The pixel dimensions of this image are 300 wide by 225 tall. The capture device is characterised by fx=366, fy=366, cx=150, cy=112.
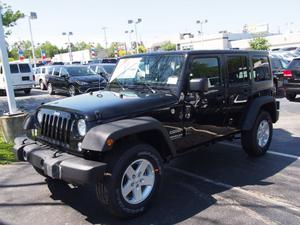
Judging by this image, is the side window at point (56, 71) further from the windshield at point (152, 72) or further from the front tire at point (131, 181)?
the front tire at point (131, 181)

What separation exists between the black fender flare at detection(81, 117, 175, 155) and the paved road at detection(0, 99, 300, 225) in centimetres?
97

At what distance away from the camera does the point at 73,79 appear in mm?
17438

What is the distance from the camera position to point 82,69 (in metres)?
18.3

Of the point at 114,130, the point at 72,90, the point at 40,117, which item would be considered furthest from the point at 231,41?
the point at 114,130

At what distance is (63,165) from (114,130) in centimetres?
66

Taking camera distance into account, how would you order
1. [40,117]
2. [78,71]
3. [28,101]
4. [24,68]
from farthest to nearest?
[24,68]
[78,71]
[28,101]
[40,117]

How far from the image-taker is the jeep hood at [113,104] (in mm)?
4180

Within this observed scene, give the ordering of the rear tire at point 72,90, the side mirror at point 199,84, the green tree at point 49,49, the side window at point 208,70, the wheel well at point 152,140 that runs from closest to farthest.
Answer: the wheel well at point 152,140 < the side mirror at point 199,84 < the side window at point 208,70 < the rear tire at point 72,90 < the green tree at point 49,49

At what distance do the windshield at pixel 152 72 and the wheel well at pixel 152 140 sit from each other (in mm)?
794

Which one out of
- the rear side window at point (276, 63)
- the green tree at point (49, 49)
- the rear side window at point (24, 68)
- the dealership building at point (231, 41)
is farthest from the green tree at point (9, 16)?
the green tree at point (49, 49)

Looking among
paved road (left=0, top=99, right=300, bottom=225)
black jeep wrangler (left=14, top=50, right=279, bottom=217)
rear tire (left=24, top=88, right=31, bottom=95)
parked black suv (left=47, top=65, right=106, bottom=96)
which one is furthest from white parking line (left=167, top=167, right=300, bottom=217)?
rear tire (left=24, top=88, right=31, bottom=95)

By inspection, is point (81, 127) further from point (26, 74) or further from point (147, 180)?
point (26, 74)

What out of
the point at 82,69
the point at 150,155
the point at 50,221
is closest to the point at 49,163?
the point at 50,221

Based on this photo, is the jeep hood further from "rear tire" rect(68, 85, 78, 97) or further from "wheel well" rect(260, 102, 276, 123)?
"rear tire" rect(68, 85, 78, 97)
